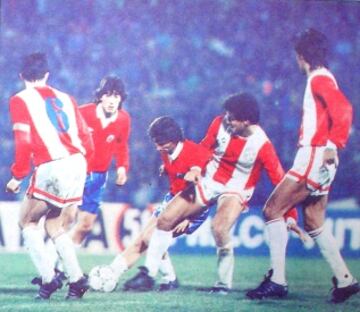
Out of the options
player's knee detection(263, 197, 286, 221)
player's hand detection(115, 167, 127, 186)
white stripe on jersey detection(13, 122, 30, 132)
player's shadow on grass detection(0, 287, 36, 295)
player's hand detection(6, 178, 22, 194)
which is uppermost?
white stripe on jersey detection(13, 122, 30, 132)

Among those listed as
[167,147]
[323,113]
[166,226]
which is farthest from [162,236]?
[323,113]

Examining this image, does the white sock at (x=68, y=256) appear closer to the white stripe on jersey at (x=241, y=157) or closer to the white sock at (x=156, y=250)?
the white sock at (x=156, y=250)

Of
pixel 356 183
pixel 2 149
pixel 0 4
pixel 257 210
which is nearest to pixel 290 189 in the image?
pixel 257 210

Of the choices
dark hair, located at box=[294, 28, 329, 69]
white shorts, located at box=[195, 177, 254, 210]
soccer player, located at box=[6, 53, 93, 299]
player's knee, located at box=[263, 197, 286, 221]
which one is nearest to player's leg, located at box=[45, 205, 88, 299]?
soccer player, located at box=[6, 53, 93, 299]

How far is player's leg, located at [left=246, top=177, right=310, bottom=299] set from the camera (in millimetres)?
2785

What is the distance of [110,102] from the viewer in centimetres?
277

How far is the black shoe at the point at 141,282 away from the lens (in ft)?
8.95

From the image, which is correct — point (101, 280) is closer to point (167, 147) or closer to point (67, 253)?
point (67, 253)

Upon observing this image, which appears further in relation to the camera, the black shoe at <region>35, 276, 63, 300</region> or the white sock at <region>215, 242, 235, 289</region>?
the white sock at <region>215, 242, 235, 289</region>

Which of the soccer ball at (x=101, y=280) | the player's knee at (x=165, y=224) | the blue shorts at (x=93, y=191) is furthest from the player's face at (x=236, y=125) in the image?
the soccer ball at (x=101, y=280)

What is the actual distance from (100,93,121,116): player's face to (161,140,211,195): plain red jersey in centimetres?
27

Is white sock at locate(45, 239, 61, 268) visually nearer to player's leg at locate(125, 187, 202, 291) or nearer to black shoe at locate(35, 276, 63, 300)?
black shoe at locate(35, 276, 63, 300)

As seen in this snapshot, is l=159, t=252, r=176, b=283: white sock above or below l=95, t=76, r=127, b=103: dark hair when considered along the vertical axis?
below

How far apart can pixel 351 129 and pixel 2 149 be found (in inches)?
57.0
